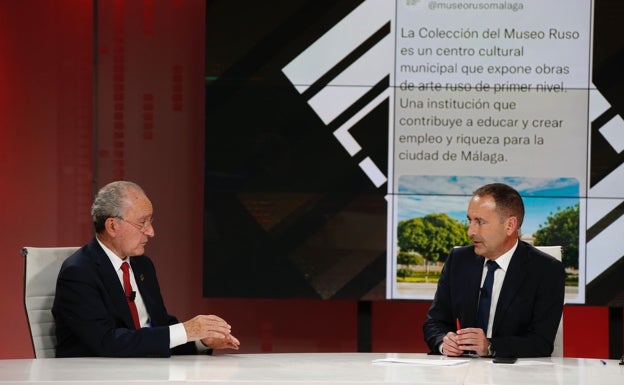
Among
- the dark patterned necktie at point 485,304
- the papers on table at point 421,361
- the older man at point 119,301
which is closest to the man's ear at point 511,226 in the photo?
the dark patterned necktie at point 485,304

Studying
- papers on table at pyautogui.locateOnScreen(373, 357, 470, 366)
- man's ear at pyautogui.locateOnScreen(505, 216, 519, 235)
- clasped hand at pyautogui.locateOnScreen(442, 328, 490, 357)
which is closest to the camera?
papers on table at pyautogui.locateOnScreen(373, 357, 470, 366)

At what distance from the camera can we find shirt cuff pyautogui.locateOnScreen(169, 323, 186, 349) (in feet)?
11.2

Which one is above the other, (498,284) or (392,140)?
(392,140)

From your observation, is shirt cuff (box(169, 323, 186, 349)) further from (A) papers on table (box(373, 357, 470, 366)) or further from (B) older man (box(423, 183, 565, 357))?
(B) older man (box(423, 183, 565, 357))

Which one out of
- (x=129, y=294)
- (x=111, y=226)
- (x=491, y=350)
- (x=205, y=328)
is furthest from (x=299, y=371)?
(x=111, y=226)

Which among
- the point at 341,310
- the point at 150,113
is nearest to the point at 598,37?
the point at 341,310

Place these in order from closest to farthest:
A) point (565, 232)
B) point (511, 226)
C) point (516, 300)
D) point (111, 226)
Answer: point (111, 226), point (516, 300), point (511, 226), point (565, 232)

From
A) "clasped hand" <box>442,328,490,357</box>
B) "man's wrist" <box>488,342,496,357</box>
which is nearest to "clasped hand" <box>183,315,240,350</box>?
"clasped hand" <box>442,328,490,357</box>

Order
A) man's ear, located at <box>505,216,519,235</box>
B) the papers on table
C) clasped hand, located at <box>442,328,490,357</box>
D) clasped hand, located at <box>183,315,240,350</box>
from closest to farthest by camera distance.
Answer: the papers on table → clasped hand, located at <box>183,315,240,350</box> → clasped hand, located at <box>442,328,490,357</box> → man's ear, located at <box>505,216,519,235</box>

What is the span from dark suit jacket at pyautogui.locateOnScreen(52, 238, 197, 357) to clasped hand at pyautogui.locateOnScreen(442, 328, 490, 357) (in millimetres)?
953

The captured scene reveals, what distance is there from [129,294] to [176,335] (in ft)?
1.42

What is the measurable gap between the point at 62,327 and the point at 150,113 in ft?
8.25

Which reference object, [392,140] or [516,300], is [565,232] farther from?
[516,300]

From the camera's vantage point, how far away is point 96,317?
3.51m
